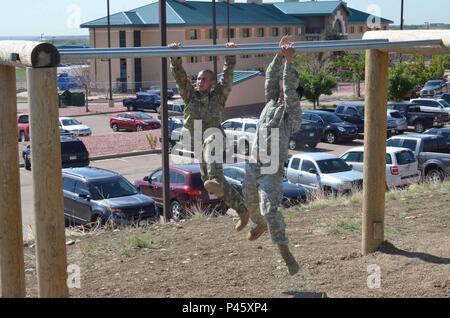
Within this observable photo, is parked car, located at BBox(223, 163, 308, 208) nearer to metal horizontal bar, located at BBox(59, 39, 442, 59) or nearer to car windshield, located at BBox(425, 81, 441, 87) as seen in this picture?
metal horizontal bar, located at BBox(59, 39, 442, 59)

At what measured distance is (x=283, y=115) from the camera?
255 inches

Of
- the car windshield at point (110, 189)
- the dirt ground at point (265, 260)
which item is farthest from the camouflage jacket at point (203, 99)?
the car windshield at point (110, 189)

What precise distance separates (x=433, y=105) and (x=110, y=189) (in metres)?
25.4

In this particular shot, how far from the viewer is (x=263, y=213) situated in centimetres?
648

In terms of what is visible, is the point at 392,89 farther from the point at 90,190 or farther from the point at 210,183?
the point at 210,183

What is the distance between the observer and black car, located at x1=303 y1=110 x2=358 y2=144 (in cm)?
3369

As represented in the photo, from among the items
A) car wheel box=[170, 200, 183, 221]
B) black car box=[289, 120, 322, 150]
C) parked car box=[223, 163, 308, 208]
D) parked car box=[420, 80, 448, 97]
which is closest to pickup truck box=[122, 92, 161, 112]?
parked car box=[420, 80, 448, 97]

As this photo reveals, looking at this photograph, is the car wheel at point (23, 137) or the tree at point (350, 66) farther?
the tree at point (350, 66)

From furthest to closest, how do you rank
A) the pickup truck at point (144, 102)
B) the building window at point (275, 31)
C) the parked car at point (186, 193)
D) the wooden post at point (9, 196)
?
the building window at point (275, 31)
the pickup truck at point (144, 102)
the parked car at point (186, 193)
the wooden post at point (9, 196)

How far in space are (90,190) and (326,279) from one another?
9.72m

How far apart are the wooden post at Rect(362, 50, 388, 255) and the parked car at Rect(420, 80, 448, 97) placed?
4142cm

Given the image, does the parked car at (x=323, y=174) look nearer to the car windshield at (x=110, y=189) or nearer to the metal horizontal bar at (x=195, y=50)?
the car windshield at (x=110, y=189)

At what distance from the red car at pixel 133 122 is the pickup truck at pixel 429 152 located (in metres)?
17.3

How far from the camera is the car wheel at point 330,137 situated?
1329 inches
